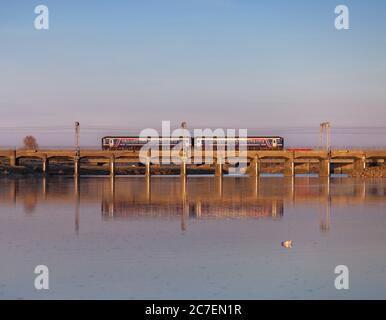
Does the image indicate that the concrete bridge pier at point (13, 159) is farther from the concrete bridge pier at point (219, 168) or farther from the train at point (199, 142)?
the concrete bridge pier at point (219, 168)

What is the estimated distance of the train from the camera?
116000mm

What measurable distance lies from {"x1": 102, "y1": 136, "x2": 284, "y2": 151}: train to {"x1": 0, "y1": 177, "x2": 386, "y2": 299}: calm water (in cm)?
7411

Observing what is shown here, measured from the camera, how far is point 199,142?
392 feet

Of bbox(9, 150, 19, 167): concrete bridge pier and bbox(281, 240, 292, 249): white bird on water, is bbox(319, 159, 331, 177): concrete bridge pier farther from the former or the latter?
bbox(281, 240, 292, 249): white bird on water

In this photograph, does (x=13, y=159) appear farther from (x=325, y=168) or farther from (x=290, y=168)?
(x=325, y=168)

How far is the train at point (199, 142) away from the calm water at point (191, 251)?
2918 inches

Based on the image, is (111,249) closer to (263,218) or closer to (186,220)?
(186,220)

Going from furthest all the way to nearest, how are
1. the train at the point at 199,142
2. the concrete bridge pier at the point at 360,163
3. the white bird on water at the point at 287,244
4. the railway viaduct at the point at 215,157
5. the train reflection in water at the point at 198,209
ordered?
1. the train at the point at 199,142
2. the concrete bridge pier at the point at 360,163
3. the railway viaduct at the point at 215,157
4. the train reflection in water at the point at 198,209
5. the white bird on water at the point at 287,244

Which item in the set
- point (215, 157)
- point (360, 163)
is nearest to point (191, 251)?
point (215, 157)

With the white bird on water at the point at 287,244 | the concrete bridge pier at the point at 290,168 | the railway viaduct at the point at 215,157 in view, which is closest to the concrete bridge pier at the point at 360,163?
the railway viaduct at the point at 215,157

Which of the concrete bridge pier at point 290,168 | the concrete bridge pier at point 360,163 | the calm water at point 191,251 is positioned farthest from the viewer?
the concrete bridge pier at point 360,163

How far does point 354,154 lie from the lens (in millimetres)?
109250

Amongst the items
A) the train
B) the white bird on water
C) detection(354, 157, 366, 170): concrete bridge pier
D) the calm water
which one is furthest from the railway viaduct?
the white bird on water

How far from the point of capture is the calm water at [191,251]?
17.5m
